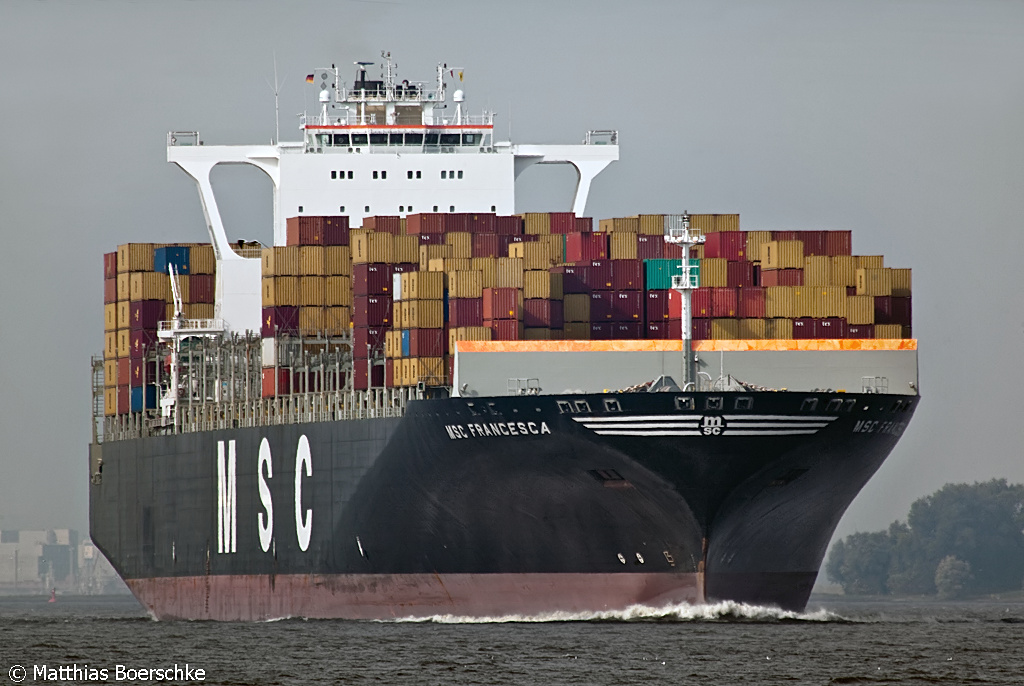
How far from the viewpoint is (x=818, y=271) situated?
157ft

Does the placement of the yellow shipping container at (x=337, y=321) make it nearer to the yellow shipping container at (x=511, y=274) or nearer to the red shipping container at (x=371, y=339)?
the red shipping container at (x=371, y=339)

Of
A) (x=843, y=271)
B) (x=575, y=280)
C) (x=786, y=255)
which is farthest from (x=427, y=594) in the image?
(x=843, y=271)

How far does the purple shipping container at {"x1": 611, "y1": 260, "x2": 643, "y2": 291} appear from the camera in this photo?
47.7m

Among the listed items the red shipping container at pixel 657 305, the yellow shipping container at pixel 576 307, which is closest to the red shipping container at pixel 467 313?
the yellow shipping container at pixel 576 307

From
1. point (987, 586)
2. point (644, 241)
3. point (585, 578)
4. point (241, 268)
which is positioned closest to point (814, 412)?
point (585, 578)

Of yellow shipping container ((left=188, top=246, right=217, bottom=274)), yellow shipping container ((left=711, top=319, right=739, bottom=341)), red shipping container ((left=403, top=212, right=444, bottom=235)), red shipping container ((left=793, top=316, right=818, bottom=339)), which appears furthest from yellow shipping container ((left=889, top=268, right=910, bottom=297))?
yellow shipping container ((left=188, top=246, right=217, bottom=274))

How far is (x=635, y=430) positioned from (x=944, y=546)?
8221cm

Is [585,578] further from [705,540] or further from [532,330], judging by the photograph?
[532,330]

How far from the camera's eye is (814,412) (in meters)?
42.6

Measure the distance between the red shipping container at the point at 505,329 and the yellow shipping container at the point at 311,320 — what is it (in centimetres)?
892

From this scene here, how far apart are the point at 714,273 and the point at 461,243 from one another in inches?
276

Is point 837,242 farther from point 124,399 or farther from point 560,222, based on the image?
point 124,399

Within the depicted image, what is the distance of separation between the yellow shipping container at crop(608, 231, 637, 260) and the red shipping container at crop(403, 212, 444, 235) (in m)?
4.68

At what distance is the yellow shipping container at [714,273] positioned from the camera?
4759 cm
